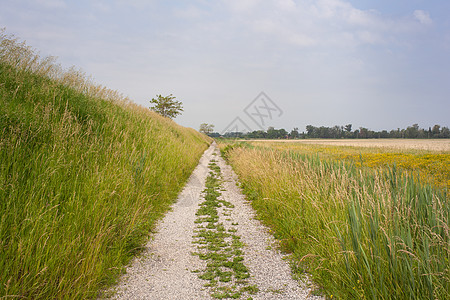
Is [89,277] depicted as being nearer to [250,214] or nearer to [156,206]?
[156,206]

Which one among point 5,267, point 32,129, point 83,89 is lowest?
point 5,267

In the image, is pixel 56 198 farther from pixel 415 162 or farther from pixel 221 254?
pixel 415 162

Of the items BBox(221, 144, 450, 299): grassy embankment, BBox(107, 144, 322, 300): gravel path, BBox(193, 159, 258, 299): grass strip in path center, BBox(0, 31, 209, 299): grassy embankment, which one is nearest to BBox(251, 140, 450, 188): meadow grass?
BBox(221, 144, 450, 299): grassy embankment

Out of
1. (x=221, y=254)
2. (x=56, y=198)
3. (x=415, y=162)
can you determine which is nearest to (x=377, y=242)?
(x=221, y=254)

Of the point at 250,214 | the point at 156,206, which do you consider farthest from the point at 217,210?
the point at 156,206

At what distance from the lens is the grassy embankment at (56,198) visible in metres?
2.35

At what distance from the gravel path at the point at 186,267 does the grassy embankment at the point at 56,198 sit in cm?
28

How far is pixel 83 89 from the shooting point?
827cm

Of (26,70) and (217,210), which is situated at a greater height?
(26,70)

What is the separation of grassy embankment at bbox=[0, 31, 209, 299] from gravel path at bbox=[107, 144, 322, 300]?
0.93 ft

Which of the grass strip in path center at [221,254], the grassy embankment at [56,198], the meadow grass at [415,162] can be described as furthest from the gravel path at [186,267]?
the meadow grass at [415,162]

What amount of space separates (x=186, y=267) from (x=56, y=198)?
6.83ft

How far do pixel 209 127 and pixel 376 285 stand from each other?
355ft

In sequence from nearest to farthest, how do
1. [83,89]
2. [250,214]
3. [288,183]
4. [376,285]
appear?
[376,285], [288,183], [250,214], [83,89]
